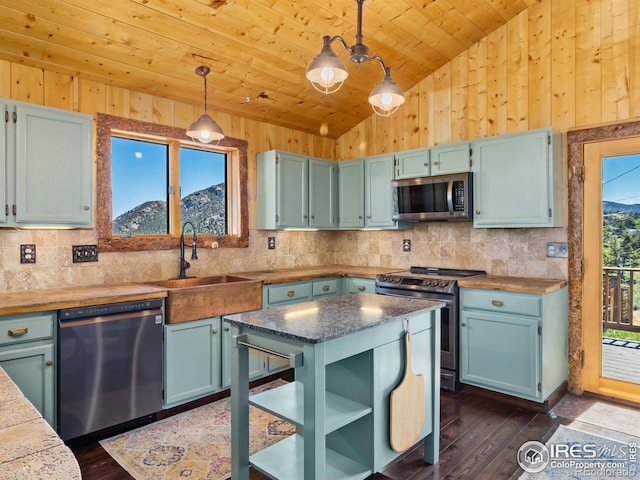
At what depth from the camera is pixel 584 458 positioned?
2.44 meters

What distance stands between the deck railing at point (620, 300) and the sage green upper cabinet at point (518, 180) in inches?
23.7

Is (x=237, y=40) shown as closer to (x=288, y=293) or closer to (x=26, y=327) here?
(x=288, y=293)

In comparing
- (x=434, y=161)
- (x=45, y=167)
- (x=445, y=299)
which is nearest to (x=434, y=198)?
(x=434, y=161)

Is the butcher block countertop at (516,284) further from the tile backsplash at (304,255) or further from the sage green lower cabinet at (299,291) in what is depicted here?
the sage green lower cabinet at (299,291)

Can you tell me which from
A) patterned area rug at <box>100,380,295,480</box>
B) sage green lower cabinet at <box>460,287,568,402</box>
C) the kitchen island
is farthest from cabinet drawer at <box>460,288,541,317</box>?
patterned area rug at <box>100,380,295,480</box>

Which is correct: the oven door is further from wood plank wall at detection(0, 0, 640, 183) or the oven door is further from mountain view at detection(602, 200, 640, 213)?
wood plank wall at detection(0, 0, 640, 183)

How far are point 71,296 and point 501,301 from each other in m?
3.07

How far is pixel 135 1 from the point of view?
2574 millimetres

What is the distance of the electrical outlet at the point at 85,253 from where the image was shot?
309cm

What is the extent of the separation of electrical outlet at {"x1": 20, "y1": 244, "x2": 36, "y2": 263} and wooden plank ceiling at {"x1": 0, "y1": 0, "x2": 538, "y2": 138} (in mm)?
1270

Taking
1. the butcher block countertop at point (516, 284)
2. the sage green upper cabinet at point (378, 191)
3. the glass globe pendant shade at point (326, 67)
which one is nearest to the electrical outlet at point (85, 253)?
the glass globe pendant shade at point (326, 67)

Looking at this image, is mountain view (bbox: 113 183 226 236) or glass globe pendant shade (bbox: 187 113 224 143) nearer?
glass globe pendant shade (bbox: 187 113 224 143)

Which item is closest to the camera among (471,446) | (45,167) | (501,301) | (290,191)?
(471,446)

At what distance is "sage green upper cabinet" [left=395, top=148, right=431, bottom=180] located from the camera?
4.00m
